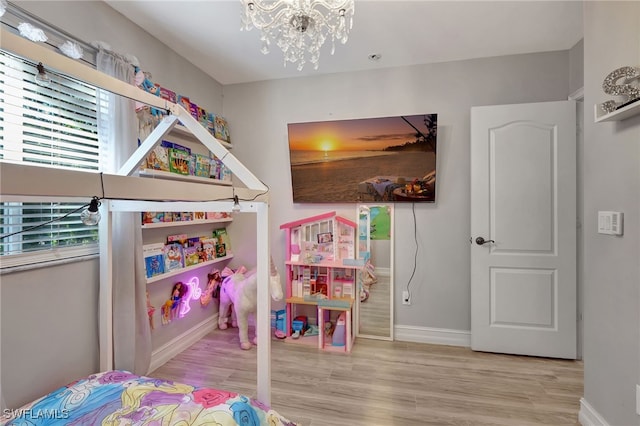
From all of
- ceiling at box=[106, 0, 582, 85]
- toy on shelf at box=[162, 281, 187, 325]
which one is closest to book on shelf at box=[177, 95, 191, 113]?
ceiling at box=[106, 0, 582, 85]

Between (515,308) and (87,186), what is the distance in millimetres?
2891

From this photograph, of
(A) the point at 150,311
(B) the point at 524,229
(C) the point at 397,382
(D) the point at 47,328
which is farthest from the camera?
(B) the point at 524,229

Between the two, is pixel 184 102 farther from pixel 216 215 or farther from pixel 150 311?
pixel 150 311

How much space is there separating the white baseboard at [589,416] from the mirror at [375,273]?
133 centimetres

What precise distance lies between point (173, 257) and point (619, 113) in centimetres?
283

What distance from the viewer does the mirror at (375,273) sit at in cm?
270

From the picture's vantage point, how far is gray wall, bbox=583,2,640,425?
1312 mm

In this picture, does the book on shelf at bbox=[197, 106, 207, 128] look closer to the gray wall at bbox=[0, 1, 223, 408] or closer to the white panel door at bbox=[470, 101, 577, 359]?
the gray wall at bbox=[0, 1, 223, 408]

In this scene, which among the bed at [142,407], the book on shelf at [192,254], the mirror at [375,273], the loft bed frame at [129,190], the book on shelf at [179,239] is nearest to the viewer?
the loft bed frame at [129,190]

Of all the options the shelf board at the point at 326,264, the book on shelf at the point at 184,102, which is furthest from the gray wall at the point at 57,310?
the shelf board at the point at 326,264

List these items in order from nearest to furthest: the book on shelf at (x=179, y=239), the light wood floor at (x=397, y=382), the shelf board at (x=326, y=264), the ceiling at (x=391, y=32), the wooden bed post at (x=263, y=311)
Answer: the wooden bed post at (x=263, y=311)
the light wood floor at (x=397, y=382)
the ceiling at (x=391, y=32)
the book on shelf at (x=179, y=239)
the shelf board at (x=326, y=264)

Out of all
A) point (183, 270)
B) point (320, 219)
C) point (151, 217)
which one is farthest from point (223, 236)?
point (320, 219)

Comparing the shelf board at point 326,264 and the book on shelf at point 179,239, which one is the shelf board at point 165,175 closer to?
the book on shelf at point 179,239

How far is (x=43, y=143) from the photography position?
1.56 metres
